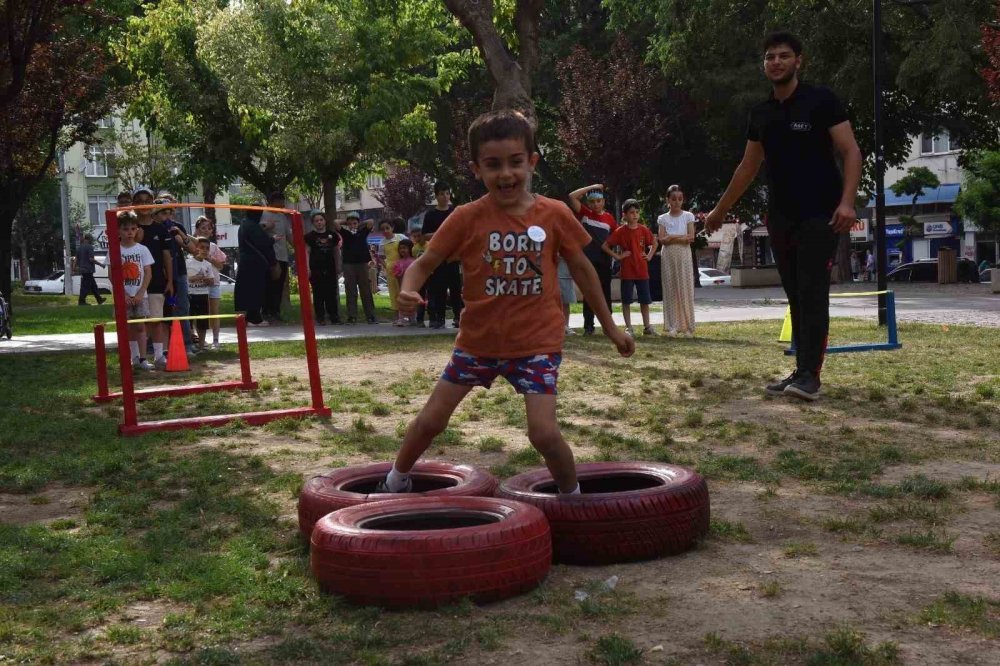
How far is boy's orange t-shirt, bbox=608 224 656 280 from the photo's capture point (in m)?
15.2

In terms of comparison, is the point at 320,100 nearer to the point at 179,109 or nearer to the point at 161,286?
the point at 179,109

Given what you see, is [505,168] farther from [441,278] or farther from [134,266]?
[441,278]

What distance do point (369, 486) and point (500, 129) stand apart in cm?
159

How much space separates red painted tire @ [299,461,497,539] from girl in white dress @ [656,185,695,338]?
9.97 metres

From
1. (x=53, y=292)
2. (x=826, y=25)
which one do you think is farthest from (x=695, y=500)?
(x=53, y=292)

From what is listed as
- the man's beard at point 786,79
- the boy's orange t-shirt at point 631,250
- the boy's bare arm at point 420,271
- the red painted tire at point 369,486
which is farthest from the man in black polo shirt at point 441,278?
the boy's bare arm at point 420,271

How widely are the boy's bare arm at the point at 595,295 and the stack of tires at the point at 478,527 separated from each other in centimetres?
54

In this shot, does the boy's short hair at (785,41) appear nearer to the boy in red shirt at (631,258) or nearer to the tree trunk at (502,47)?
the tree trunk at (502,47)

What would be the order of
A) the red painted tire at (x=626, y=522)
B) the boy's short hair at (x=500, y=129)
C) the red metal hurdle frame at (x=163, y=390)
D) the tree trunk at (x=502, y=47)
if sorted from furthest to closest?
1. the tree trunk at (x=502, y=47)
2. the red metal hurdle frame at (x=163, y=390)
3. the boy's short hair at (x=500, y=129)
4. the red painted tire at (x=626, y=522)

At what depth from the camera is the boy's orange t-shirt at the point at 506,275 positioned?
4418mm

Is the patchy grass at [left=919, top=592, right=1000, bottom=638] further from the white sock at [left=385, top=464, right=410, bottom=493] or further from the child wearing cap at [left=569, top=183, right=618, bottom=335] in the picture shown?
the child wearing cap at [left=569, top=183, right=618, bottom=335]

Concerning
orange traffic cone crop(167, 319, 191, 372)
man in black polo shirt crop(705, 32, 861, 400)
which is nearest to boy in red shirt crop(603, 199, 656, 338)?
orange traffic cone crop(167, 319, 191, 372)

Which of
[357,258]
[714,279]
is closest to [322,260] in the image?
[357,258]

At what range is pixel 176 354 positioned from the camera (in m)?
12.0
